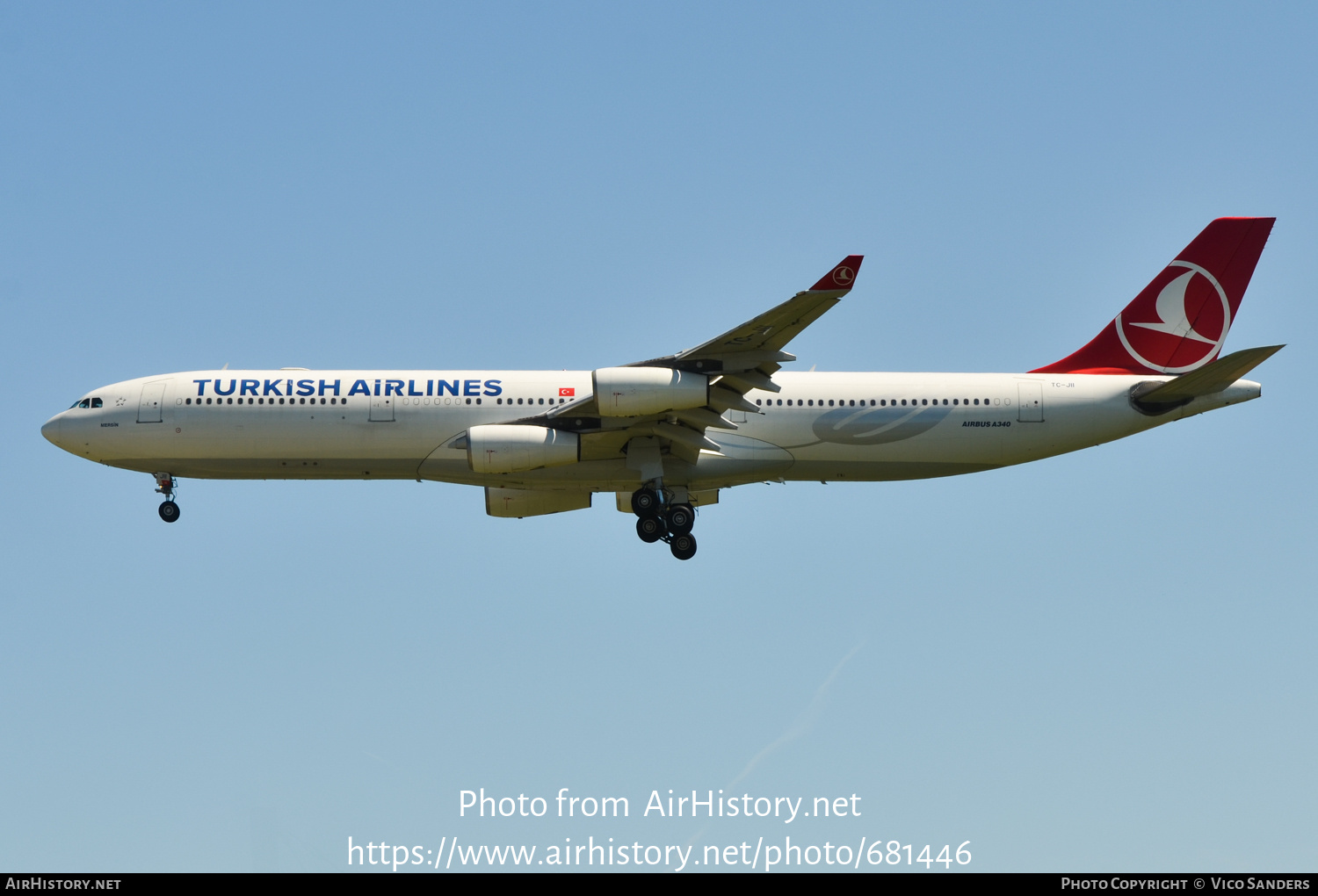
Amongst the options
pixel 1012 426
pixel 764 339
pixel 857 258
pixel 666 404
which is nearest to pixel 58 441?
pixel 666 404

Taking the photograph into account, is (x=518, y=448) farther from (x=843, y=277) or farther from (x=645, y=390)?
(x=843, y=277)

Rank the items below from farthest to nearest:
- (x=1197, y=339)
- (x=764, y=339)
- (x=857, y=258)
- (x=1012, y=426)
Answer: (x=1197, y=339), (x=1012, y=426), (x=764, y=339), (x=857, y=258)

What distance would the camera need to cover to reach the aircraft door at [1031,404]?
38.8m

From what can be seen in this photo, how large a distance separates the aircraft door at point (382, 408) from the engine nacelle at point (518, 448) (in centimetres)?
236

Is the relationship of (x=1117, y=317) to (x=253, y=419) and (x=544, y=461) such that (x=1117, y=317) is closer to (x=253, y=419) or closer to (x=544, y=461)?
(x=544, y=461)

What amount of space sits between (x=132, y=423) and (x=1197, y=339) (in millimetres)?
28858

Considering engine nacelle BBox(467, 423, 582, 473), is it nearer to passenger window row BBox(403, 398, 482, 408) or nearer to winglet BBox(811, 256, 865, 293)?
passenger window row BBox(403, 398, 482, 408)

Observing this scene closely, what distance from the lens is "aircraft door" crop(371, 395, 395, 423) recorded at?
37.5 meters

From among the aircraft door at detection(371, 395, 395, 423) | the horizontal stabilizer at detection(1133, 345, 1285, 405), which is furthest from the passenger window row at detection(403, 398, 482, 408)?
the horizontal stabilizer at detection(1133, 345, 1285, 405)

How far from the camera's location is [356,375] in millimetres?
38344

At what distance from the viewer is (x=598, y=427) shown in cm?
3656

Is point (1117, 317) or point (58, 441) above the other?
point (1117, 317)

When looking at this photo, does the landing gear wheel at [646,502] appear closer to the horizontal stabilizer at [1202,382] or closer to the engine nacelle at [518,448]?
the engine nacelle at [518,448]

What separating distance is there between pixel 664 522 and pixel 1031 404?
33.3 feet
